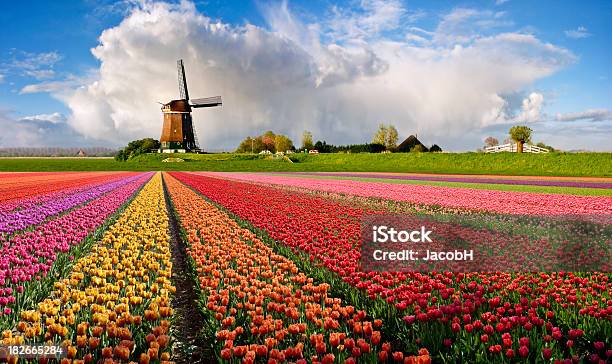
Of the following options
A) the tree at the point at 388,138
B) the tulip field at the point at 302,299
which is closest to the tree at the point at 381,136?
the tree at the point at 388,138

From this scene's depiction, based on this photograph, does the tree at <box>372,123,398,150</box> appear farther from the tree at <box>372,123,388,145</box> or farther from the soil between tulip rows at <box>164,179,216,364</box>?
the soil between tulip rows at <box>164,179,216,364</box>

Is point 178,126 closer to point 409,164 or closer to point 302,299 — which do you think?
point 409,164

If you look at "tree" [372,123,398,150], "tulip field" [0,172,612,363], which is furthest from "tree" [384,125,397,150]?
"tulip field" [0,172,612,363]

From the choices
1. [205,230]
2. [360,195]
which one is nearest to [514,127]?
[360,195]

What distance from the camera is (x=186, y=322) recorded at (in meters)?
5.66

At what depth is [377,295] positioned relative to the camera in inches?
210

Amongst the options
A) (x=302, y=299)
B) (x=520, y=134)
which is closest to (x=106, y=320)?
(x=302, y=299)

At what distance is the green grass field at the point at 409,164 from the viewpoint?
49375mm

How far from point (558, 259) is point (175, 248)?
23.7 ft

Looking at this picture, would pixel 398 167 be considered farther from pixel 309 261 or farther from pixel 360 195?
pixel 309 261

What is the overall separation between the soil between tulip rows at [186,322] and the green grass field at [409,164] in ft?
146

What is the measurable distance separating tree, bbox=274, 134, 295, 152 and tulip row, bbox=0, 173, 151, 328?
118 metres

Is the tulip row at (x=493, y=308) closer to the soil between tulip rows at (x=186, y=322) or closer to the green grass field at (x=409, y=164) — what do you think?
the soil between tulip rows at (x=186, y=322)

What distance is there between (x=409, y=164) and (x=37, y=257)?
58.7 meters
